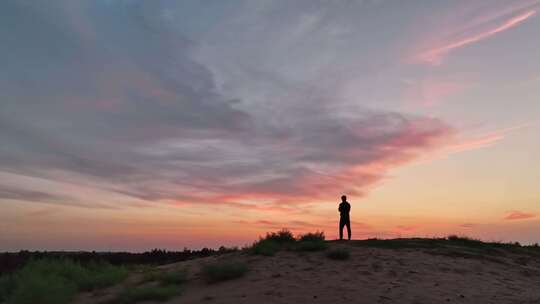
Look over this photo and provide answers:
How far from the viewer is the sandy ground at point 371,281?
14578 millimetres

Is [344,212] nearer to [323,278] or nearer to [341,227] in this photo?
[341,227]

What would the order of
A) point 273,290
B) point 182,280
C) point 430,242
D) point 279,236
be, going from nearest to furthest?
1. point 273,290
2. point 182,280
3. point 279,236
4. point 430,242

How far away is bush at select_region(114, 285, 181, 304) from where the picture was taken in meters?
15.9

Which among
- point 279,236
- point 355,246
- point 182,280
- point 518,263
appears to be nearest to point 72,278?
point 182,280

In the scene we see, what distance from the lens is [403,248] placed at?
2239 cm

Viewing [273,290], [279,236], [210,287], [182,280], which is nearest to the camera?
[273,290]

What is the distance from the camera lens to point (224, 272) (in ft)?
57.1

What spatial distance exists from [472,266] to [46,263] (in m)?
17.8

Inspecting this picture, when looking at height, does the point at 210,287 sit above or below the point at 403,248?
below

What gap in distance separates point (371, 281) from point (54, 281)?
35.1 ft

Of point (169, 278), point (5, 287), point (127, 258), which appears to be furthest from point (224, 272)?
point (127, 258)

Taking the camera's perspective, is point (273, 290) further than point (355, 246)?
No

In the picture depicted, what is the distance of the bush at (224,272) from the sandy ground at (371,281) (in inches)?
11.0

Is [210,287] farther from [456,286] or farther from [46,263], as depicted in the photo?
[46,263]
